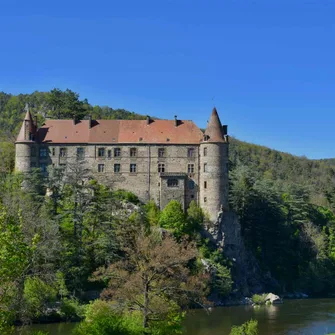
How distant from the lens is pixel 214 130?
67188 millimetres

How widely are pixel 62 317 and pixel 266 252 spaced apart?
37680 millimetres

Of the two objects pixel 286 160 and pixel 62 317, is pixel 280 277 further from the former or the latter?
pixel 286 160

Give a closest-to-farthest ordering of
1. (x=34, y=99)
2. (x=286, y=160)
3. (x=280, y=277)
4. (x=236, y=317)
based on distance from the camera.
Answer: (x=236, y=317) → (x=280, y=277) → (x=34, y=99) → (x=286, y=160)

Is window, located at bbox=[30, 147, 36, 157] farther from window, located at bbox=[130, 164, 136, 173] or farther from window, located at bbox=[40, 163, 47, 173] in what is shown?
window, located at bbox=[130, 164, 136, 173]

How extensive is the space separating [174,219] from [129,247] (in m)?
19.7

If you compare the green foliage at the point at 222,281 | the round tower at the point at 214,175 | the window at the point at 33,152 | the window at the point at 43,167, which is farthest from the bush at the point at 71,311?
the window at the point at 33,152

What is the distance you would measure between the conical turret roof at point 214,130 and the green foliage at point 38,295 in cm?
2778

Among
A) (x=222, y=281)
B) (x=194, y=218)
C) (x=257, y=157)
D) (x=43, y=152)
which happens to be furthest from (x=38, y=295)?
(x=257, y=157)

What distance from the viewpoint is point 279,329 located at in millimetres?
47188

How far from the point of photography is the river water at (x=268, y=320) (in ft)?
150

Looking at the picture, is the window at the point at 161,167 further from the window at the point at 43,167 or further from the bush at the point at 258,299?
the bush at the point at 258,299

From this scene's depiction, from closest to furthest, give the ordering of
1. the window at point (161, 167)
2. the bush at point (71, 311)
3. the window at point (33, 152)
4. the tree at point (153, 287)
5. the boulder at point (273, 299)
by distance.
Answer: the tree at point (153, 287)
the bush at point (71, 311)
the boulder at point (273, 299)
the window at point (33, 152)
the window at point (161, 167)

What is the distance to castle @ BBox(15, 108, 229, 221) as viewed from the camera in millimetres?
66562

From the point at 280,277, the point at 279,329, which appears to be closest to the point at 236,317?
the point at 279,329
